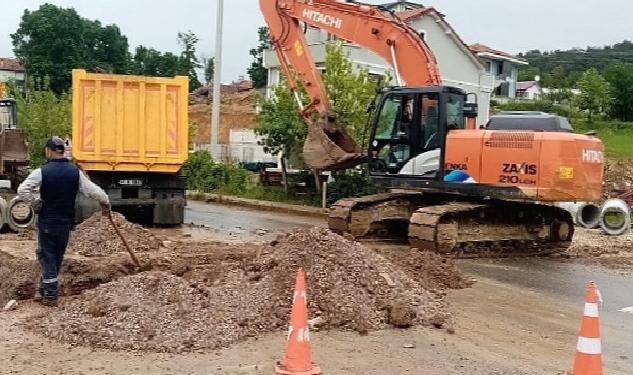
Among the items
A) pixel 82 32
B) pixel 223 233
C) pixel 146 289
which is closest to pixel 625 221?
pixel 223 233

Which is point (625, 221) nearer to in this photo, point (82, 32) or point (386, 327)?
point (386, 327)

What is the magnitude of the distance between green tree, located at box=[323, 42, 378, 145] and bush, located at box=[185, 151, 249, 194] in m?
6.27

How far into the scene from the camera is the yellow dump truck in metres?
15.2

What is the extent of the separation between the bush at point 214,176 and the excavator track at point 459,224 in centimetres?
1155

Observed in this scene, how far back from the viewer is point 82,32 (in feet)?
218

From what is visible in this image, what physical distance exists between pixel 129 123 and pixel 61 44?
53.3 m

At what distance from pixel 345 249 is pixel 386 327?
1225 millimetres

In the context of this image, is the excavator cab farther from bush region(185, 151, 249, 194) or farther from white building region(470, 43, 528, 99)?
white building region(470, 43, 528, 99)

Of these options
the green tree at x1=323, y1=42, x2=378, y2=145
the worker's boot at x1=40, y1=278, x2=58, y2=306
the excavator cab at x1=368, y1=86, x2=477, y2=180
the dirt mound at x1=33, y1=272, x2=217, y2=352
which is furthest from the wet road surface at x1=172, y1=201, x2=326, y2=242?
the dirt mound at x1=33, y1=272, x2=217, y2=352

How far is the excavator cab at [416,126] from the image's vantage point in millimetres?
14086

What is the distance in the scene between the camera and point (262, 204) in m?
22.6

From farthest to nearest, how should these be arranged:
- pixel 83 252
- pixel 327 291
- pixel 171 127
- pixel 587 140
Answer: pixel 171 127 → pixel 587 140 → pixel 83 252 → pixel 327 291

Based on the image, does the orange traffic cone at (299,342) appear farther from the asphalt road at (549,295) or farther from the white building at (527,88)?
the white building at (527,88)

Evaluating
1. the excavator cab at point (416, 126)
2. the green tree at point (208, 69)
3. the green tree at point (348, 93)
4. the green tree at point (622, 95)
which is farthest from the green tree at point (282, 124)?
the green tree at point (208, 69)
